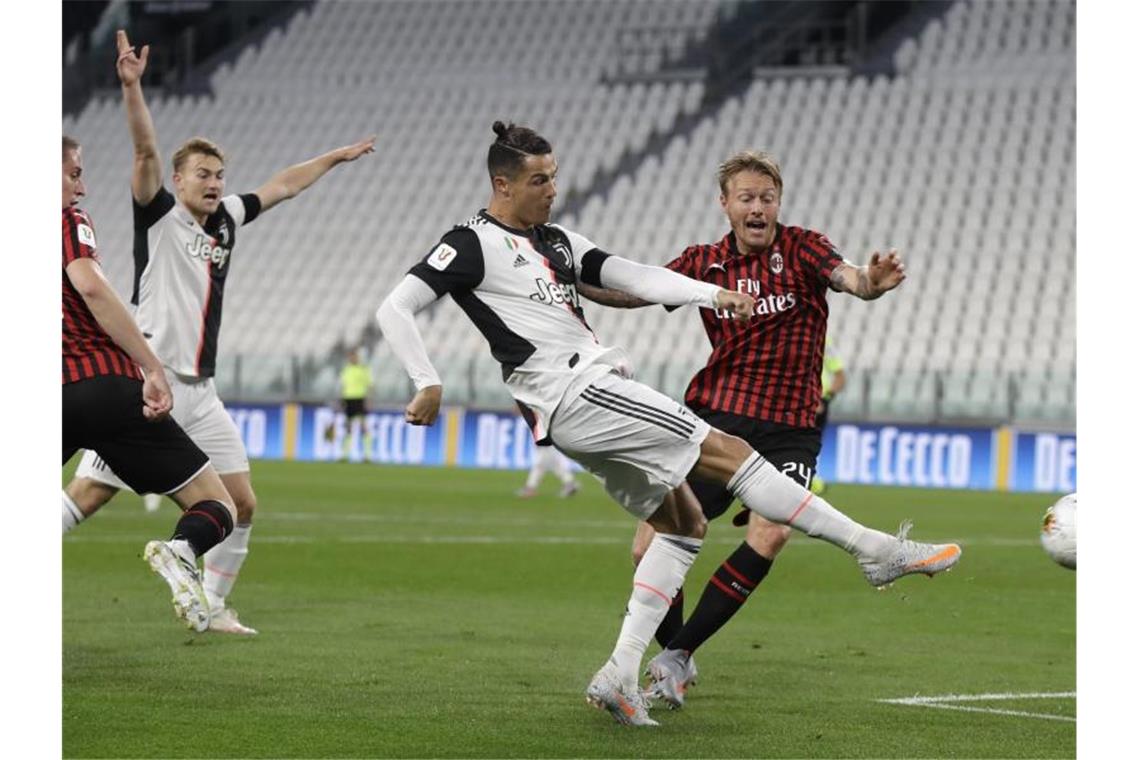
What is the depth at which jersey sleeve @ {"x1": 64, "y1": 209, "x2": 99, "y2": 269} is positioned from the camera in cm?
Answer: 621

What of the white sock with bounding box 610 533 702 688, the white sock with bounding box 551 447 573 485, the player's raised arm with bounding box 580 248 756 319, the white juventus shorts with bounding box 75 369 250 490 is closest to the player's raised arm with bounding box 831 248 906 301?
the player's raised arm with bounding box 580 248 756 319

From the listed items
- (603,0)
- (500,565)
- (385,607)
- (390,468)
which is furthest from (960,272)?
(385,607)

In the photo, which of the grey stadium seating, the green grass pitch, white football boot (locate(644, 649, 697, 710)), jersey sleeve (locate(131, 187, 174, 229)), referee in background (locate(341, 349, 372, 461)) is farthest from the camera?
referee in background (locate(341, 349, 372, 461))

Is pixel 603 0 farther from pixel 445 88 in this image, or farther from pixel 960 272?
pixel 960 272

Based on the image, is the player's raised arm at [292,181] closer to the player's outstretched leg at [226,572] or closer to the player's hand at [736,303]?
the player's outstretched leg at [226,572]

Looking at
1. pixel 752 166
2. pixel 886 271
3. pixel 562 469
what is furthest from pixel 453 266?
pixel 562 469

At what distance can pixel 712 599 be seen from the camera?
267 inches

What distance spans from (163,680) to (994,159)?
23.8 m

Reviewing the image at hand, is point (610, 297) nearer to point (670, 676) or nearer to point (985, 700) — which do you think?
point (670, 676)

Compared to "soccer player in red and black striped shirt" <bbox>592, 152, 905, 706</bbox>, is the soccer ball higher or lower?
lower

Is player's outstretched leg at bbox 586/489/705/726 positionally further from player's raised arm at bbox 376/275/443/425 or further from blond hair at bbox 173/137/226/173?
blond hair at bbox 173/137/226/173

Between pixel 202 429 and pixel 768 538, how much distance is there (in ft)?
9.35

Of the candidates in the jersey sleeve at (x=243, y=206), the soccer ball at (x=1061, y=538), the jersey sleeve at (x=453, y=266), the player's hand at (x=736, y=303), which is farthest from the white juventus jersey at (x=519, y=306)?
the jersey sleeve at (x=243, y=206)

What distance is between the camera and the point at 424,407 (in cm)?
591
